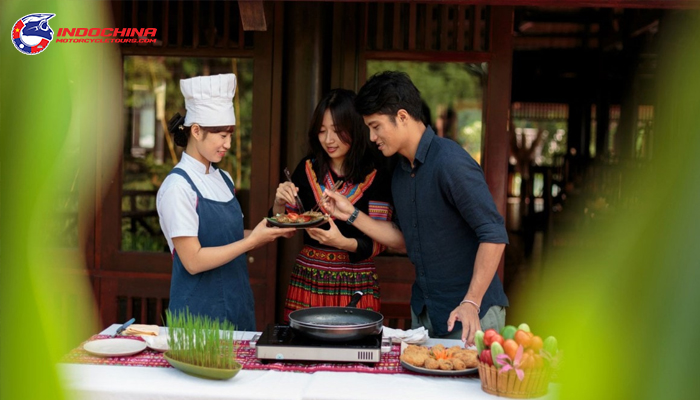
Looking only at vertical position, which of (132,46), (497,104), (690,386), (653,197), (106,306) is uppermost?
(132,46)

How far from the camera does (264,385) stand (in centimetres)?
190

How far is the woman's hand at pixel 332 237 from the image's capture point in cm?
271

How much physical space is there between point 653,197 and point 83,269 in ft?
12.1

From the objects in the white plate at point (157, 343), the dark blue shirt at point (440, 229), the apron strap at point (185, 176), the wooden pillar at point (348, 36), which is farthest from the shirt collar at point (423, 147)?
the wooden pillar at point (348, 36)

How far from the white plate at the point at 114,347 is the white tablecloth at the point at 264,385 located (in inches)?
3.6

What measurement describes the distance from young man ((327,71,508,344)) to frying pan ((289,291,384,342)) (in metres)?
0.38

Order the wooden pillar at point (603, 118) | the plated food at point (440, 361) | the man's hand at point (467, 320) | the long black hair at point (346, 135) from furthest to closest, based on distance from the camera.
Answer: the wooden pillar at point (603, 118) → the long black hair at point (346, 135) → the man's hand at point (467, 320) → the plated food at point (440, 361)

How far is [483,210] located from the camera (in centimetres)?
238

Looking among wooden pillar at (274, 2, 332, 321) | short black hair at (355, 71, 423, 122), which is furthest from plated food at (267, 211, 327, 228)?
wooden pillar at (274, 2, 332, 321)

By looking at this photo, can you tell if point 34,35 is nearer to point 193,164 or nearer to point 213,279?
point 193,164

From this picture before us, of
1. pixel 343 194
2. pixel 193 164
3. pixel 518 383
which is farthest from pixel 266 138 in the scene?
pixel 518 383

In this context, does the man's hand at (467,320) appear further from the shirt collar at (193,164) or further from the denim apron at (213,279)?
the shirt collar at (193,164)

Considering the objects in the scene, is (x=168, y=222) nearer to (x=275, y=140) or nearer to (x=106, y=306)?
(x=275, y=140)

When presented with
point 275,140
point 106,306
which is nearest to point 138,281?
point 106,306
